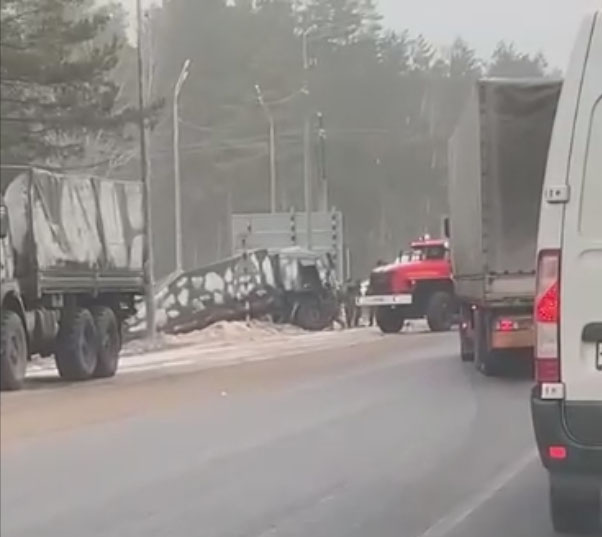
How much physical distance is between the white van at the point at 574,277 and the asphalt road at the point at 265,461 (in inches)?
48.1

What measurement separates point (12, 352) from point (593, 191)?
270cm

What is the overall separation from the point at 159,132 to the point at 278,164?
2.42 m

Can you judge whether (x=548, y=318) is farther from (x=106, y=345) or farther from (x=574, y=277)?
(x=106, y=345)

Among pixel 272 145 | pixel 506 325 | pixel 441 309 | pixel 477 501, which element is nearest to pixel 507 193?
pixel 506 325

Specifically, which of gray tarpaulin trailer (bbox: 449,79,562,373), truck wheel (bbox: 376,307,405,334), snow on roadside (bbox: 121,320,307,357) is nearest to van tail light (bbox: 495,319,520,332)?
gray tarpaulin trailer (bbox: 449,79,562,373)

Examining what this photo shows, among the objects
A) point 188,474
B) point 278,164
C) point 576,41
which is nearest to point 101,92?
point 576,41

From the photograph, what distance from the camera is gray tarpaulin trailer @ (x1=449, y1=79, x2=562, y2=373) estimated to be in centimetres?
1334

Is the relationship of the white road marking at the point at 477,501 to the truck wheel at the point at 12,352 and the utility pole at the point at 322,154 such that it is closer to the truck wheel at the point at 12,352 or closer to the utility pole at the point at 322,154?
the utility pole at the point at 322,154

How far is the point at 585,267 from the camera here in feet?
16.5

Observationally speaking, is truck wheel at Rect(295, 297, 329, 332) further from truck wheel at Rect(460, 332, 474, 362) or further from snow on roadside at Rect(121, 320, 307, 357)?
truck wheel at Rect(460, 332, 474, 362)

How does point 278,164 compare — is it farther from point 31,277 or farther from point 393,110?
point 31,277

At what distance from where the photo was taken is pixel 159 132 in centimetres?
416

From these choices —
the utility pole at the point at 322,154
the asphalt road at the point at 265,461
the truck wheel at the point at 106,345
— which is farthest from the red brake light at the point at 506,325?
the truck wheel at the point at 106,345

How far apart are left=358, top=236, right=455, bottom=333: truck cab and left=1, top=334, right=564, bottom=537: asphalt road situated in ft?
9.18
